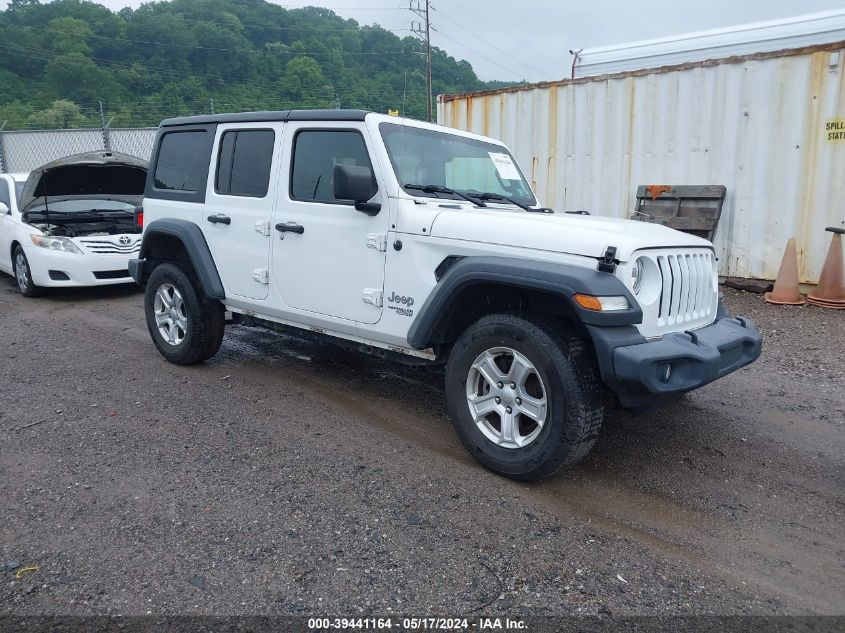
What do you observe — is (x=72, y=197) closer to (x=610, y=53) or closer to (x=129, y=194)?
(x=129, y=194)

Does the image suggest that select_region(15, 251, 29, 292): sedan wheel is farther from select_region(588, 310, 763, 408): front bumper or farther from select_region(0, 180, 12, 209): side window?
select_region(588, 310, 763, 408): front bumper

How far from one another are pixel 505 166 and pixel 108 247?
5916 mm

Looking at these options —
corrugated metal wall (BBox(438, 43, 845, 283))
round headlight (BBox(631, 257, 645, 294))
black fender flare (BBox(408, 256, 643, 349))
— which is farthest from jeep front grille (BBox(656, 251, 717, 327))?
corrugated metal wall (BBox(438, 43, 845, 283))

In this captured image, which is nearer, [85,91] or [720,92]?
[720,92]

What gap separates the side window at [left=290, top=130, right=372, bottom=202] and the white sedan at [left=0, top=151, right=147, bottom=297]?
4381 millimetres

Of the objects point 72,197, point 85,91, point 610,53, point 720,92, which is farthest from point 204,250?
point 85,91

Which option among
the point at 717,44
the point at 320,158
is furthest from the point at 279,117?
the point at 717,44

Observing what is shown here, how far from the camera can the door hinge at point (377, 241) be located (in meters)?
4.04

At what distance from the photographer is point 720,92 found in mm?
8203

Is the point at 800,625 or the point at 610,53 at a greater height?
the point at 610,53

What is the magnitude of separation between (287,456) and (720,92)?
7117 mm

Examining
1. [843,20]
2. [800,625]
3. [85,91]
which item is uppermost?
[85,91]

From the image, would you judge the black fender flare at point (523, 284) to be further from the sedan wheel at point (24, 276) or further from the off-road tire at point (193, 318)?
the sedan wheel at point (24, 276)

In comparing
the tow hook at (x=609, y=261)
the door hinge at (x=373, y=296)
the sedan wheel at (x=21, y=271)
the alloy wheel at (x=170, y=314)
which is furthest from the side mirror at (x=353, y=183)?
the sedan wheel at (x=21, y=271)
